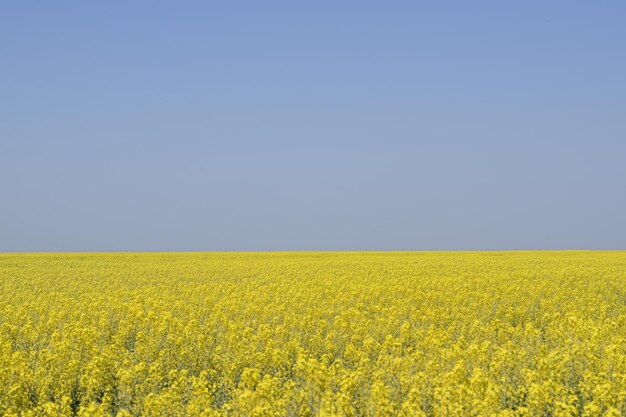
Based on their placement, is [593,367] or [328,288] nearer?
[593,367]

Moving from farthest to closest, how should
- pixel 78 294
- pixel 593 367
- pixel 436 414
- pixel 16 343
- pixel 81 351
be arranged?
pixel 78 294, pixel 16 343, pixel 81 351, pixel 593 367, pixel 436 414

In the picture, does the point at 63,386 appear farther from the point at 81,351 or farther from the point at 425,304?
the point at 425,304

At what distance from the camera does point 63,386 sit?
9.84 metres

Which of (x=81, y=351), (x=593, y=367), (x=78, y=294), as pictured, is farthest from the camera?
(x=78, y=294)

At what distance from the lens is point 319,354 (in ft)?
42.5

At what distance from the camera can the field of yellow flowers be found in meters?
8.07

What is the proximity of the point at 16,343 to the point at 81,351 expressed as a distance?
2.76 meters

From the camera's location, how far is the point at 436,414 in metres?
7.71

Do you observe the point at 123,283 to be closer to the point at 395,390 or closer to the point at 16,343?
the point at 16,343

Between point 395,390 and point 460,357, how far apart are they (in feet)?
7.41

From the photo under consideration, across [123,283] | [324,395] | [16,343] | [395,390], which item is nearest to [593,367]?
[395,390]

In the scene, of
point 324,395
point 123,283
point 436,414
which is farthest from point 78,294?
point 436,414

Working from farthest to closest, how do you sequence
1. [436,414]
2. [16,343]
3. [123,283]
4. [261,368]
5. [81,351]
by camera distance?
[123,283] < [16,343] < [81,351] < [261,368] < [436,414]

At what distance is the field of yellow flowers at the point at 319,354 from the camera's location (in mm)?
8070
